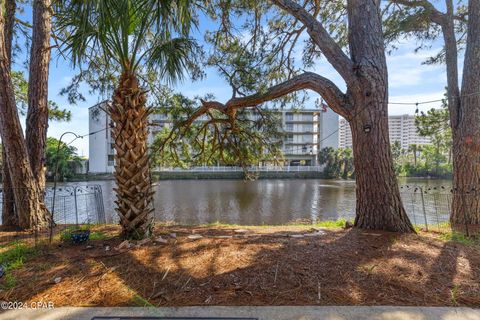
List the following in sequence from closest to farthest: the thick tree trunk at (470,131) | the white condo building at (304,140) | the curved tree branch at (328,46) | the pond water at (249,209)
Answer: the curved tree branch at (328,46)
the thick tree trunk at (470,131)
the pond water at (249,209)
the white condo building at (304,140)

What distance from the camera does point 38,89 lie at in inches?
189

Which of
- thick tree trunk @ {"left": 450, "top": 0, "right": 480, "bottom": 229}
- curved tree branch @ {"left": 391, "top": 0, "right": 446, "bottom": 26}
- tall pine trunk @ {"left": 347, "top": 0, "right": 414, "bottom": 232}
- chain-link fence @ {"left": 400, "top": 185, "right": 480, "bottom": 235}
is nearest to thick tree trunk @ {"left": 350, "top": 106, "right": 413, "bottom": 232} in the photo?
tall pine trunk @ {"left": 347, "top": 0, "right": 414, "bottom": 232}

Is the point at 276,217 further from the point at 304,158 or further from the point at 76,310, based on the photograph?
the point at 304,158

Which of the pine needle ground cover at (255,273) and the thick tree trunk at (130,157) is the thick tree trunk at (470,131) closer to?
the pine needle ground cover at (255,273)

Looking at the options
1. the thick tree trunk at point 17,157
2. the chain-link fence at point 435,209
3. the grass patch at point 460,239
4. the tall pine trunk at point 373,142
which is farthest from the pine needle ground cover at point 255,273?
the chain-link fence at point 435,209

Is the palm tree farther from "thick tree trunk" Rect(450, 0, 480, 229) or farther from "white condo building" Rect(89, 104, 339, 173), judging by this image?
"white condo building" Rect(89, 104, 339, 173)

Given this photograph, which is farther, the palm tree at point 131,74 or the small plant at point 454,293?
the palm tree at point 131,74

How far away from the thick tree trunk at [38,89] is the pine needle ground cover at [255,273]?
7.70 ft

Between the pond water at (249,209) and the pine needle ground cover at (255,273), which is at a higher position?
the pine needle ground cover at (255,273)

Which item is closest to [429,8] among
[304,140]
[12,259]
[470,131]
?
[470,131]

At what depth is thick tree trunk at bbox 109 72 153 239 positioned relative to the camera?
3289mm

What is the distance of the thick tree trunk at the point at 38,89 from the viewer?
479 centimetres

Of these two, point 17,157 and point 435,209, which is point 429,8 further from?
point 17,157

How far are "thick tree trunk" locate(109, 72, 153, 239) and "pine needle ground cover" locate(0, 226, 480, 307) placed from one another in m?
0.31
